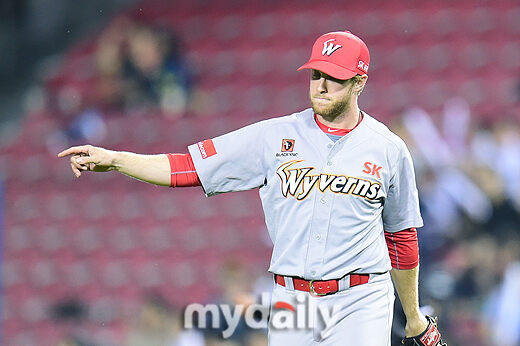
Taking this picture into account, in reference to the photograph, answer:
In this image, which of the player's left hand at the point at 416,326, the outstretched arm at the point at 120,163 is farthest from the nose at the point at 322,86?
the player's left hand at the point at 416,326

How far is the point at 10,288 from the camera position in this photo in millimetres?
7785

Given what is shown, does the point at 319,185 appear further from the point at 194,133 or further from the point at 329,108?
the point at 194,133

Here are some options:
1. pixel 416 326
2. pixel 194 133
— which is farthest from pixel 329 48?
pixel 194 133

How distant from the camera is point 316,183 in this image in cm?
328

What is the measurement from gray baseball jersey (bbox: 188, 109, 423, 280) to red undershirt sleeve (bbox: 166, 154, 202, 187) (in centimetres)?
2

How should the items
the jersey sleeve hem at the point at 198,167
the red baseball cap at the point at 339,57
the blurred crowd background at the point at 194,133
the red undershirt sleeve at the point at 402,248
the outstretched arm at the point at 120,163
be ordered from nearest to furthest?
the outstretched arm at the point at 120,163 < the red baseball cap at the point at 339,57 < the jersey sleeve hem at the point at 198,167 < the red undershirt sleeve at the point at 402,248 < the blurred crowd background at the point at 194,133

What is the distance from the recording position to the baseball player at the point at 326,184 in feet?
10.7

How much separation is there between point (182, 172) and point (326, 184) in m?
0.55

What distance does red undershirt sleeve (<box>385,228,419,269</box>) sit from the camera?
137 inches

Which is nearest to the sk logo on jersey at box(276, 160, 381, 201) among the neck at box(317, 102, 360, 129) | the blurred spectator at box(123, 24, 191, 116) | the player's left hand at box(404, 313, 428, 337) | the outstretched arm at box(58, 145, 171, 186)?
the neck at box(317, 102, 360, 129)

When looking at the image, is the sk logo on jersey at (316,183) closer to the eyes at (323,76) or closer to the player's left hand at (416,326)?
the eyes at (323,76)

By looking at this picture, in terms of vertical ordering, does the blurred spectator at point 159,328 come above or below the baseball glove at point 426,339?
below

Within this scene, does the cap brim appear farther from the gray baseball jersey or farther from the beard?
the gray baseball jersey

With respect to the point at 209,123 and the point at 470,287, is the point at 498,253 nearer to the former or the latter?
the point at 470,287
